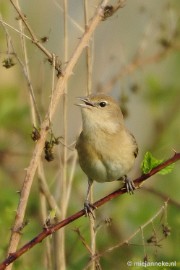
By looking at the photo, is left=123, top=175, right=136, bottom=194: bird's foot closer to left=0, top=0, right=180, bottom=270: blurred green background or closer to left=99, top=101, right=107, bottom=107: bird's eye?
left=99, top=101, right=107, bottom=107: bird's eye

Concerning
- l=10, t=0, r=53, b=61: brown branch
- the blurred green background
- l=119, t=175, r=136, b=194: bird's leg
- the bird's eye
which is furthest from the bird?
l=10, t=0, r=53, b=61: brown branch

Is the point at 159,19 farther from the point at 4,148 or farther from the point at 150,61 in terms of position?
the point at 4,148

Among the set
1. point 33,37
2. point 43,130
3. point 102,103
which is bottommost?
point 102,103

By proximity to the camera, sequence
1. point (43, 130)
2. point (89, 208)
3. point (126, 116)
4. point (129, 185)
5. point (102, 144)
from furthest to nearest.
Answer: point (126, 116)
point (102, 144)
point (89, 208)
point (129, 185)
point (43, 130)

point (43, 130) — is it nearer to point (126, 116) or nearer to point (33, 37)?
point (33, 37)

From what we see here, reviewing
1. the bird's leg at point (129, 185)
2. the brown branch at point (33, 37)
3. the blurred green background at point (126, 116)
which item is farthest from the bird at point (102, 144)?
the brown branch at point (33, 37)

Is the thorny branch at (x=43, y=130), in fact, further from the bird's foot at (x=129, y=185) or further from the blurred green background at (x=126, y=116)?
the blurred green background at (x=126, y=116)

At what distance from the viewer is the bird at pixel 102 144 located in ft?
14.8

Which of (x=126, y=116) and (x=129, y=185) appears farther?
(x=126, y=116)

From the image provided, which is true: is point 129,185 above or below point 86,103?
below

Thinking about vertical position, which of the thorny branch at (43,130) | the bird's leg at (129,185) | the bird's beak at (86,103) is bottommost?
the bird's leg at (129,185)

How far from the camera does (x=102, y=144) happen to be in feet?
15.1

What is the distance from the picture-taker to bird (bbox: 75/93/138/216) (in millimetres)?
4508

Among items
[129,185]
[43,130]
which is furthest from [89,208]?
[43,130]
